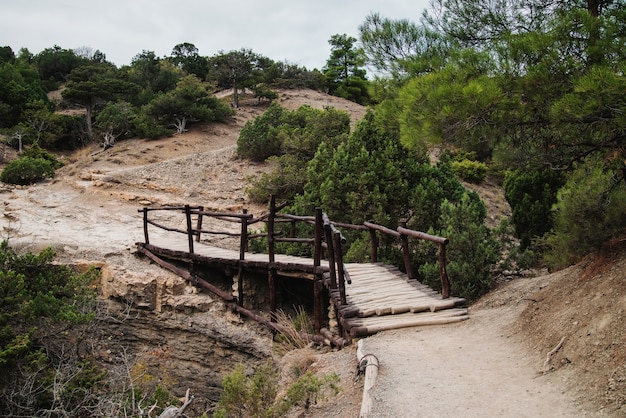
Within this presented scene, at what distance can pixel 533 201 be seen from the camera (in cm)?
1117

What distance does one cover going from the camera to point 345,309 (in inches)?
247

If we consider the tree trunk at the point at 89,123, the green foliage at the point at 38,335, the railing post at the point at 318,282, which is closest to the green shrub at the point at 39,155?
the tree trunk at the point at 89,123

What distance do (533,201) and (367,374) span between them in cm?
825

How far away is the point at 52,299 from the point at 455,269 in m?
6.21

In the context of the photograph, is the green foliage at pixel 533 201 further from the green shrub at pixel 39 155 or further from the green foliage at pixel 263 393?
the green shrub at pixel 39 155

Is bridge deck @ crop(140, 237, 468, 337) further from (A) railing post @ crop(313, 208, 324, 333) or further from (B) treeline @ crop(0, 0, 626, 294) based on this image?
(B) treeline @ crop(0, 0, 626, 294)

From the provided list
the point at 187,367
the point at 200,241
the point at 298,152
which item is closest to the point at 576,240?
the point at 187,367

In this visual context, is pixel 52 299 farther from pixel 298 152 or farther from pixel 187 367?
pixel 298 152

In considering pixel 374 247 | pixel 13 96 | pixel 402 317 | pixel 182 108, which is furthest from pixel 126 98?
pixel 402 317

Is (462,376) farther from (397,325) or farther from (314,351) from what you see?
(314,351)

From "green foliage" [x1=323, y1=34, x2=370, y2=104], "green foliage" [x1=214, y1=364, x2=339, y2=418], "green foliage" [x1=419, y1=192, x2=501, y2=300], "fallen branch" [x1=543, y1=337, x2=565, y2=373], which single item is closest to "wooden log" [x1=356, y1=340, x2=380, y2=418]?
"green foliage" [x1=214, y1=364, x2=339, y2=418]

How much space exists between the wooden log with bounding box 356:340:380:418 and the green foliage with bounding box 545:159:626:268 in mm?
3543

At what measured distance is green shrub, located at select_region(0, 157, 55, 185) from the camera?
57.5 feet

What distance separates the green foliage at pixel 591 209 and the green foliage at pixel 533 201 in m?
3.85
